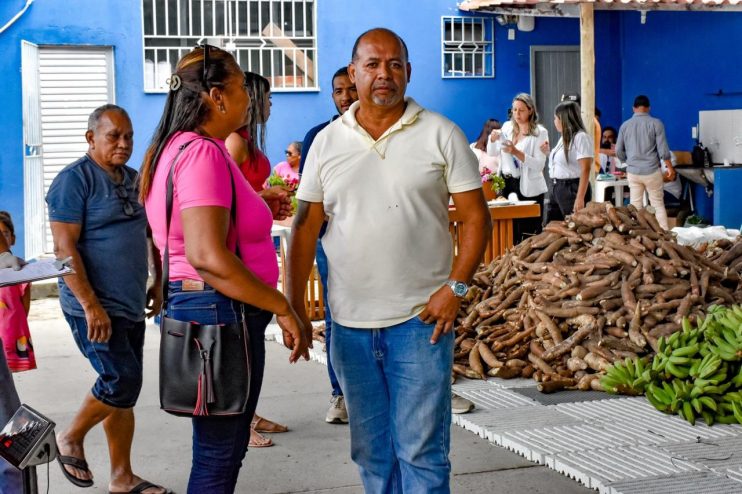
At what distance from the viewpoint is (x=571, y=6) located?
17438mm

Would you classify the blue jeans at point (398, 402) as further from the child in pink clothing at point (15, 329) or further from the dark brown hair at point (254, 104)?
the child in pink clothing at point (15, 329)

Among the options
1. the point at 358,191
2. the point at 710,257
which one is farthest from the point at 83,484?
the point at 710,257

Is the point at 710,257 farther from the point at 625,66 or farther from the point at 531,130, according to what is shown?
the point at 625,66

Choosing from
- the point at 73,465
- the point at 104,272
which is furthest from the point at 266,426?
the point at 104,272

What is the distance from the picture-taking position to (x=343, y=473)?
5.39m

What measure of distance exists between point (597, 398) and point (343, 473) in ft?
6.57

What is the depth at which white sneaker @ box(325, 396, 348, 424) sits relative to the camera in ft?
20.8

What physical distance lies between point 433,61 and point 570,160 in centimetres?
604

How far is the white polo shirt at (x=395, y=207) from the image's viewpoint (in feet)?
11.8

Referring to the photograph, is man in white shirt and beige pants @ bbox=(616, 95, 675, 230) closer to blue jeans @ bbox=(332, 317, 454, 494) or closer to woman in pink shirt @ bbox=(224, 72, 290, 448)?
woman in pink shirt @ bbox=(224, 72, 290, 448)

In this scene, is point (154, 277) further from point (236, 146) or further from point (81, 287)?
point (236, 146)

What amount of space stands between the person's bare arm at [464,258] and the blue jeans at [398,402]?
6 cm

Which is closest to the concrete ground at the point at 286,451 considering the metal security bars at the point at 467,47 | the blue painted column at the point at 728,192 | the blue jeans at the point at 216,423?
the blue jeans at the point at 216,423

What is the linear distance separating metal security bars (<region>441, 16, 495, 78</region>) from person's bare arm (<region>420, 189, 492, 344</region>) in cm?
1421
